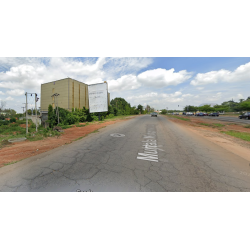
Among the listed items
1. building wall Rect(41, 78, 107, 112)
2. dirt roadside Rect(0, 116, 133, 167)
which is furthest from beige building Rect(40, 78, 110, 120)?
dirt roadside Rect(0, 116, 133, 167)

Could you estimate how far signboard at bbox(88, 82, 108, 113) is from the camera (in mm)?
17531

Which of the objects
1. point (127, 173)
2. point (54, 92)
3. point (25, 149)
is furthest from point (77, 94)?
point (127, 173)

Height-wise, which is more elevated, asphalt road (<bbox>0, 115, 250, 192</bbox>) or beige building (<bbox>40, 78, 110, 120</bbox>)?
beige building (<bbox>40, 78, 110, 120</bbox>)

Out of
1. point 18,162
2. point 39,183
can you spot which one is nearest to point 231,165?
point 39,183

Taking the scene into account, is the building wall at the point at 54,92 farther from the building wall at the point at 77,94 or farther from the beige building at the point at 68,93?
the building wall at the point at 77,94

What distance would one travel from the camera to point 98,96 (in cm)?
1797

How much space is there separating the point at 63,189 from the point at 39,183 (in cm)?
58

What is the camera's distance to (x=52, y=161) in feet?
10.2

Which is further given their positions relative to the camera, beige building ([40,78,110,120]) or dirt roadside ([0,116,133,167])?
beige building ([40,78,110,120])

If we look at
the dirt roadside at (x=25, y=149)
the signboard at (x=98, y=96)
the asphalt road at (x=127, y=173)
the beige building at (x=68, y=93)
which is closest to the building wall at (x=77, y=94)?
the beige building at (x=68, y=93)

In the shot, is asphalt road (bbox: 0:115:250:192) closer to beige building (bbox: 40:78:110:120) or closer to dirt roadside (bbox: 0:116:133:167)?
dirt roadside (bbox: 0:116:133:167)

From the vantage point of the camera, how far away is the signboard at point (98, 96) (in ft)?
57.5
